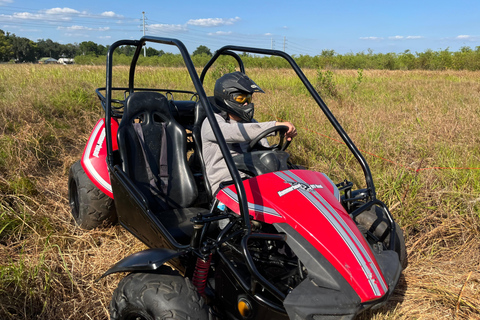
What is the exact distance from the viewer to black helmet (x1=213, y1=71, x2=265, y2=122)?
2.57 meters

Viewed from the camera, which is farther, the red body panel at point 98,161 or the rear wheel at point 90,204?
the rear wheel at point 90,204

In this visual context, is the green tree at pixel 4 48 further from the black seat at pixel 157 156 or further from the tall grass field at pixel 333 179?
the black seat at pixel 157 156

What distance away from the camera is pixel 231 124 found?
257 cm

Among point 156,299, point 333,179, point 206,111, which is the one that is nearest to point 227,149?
point 206,111

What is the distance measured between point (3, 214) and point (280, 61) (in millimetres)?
28313

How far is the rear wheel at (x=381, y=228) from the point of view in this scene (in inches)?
95.2

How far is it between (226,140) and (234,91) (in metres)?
0.35

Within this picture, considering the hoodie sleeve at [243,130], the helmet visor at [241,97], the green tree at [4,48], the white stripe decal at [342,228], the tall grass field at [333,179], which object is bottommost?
the tall grass field at [333,179]

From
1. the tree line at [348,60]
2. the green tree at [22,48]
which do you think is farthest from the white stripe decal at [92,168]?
the green tree at [22,48]

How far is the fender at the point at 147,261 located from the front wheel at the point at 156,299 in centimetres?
7

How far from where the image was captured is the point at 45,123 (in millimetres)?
5617

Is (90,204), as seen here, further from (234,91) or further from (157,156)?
(234,91)

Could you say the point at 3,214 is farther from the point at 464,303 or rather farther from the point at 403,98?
the point at 403,98

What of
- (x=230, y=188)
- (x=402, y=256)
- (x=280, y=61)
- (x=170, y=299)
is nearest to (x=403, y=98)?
(x=402, y=256)
